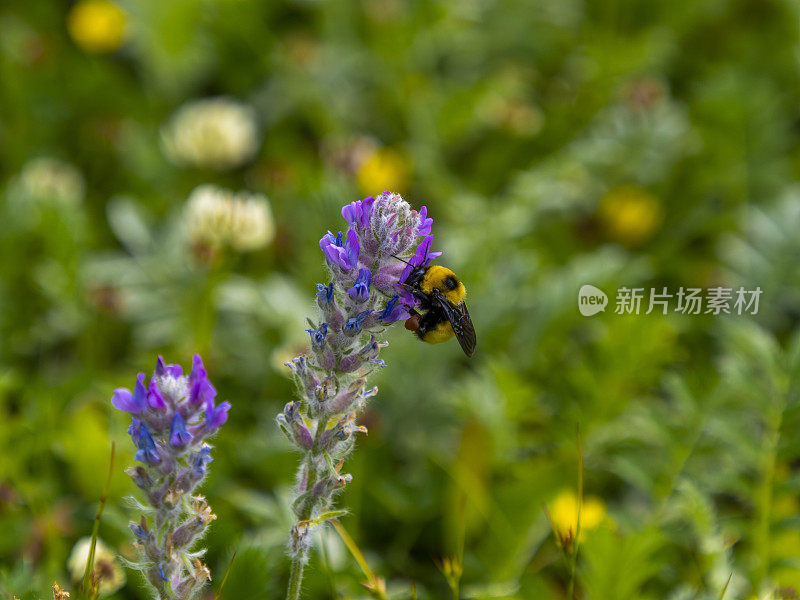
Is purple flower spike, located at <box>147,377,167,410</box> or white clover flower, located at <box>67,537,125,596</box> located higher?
purple flower spike, located at <box>147,377,167,410</box>

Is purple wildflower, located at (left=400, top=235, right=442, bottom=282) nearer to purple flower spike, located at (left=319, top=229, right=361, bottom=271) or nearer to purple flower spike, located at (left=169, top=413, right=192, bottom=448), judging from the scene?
purple flower spike, located at (left=319, top=229, right=361, bottom=271)

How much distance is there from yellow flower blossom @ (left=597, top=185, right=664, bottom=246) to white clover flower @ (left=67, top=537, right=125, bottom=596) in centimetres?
281

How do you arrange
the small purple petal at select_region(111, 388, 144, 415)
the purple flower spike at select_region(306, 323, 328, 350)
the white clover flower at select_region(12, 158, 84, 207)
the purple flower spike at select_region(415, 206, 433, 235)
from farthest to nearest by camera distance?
1. the white clover flower at select_region(12, 158, 84, 207)
2. the purple flower spike at select_region(415, 206, 433, 235)
3. the purple flower spike at select_region(306, 323, 328, 350)
4. the small purple petal at select_region(111, 388, 144, 415)

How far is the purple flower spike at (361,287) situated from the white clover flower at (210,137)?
8.93 feet

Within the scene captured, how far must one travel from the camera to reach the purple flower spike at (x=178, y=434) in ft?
4.22

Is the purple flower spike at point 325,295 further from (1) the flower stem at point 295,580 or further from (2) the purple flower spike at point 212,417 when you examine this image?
(1) the flower stem at point 295,580

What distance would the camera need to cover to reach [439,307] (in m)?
1.82

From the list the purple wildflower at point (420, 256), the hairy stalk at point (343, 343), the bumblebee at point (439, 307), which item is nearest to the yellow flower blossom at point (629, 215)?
the bumblebee at point (439, 307)

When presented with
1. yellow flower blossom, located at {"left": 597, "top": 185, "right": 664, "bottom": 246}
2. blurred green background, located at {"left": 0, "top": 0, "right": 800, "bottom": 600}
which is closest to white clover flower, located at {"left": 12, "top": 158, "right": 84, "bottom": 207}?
blurred green background, located at {"left": 0, "top": 0, "right": 800, "bottom": 600}

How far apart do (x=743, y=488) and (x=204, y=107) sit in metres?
3.02

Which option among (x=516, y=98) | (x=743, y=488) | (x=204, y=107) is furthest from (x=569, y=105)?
(x=743, y=488)

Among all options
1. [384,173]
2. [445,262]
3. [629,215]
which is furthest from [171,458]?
[629,215]

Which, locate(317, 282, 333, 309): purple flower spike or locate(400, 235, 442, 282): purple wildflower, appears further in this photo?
locate(400, 235, 442, 282): purple wildflower

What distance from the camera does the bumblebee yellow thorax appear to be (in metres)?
1.73
